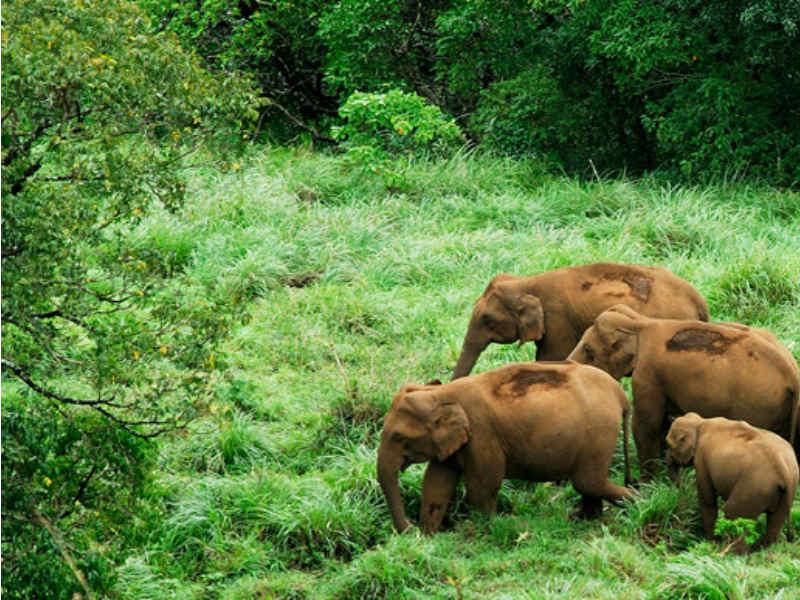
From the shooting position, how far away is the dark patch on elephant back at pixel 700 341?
882 cm

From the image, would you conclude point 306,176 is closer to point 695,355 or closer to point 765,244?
point 765,244

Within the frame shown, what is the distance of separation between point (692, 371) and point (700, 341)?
0.21 metres

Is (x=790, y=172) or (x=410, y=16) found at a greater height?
(x=410, y=16)

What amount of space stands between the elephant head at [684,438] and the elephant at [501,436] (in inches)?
17.6

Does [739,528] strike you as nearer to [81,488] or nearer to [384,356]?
[81,488]

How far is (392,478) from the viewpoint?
8594mm

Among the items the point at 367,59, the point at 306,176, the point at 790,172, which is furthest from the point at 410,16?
the point at 790,172

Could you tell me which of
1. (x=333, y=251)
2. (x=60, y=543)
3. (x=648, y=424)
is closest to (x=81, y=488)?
(x=60, y=543)

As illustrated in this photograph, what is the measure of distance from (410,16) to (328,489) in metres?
12.3

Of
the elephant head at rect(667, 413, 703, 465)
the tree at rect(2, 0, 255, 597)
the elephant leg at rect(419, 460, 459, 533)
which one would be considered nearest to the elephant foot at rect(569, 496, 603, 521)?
the elephant head at rect(667, 413, 703, 465)

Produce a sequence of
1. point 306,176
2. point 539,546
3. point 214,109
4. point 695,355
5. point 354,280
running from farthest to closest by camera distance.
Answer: point 306,176 → point 354,280 → point 695,355 → point 539,546 → point 214,109

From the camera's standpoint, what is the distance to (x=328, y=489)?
9.12 meters

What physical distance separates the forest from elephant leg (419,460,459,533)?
18 centimetres

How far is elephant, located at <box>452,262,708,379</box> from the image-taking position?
10047 mm
